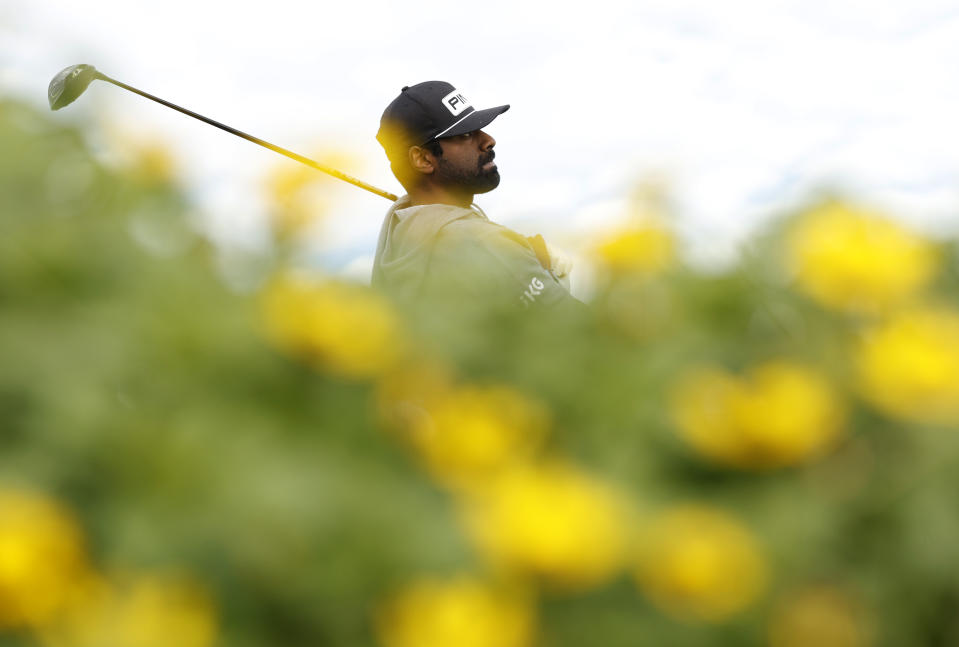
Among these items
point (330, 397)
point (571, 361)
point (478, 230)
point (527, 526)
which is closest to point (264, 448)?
point (330, 397)

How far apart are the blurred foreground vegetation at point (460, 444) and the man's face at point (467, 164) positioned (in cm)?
317

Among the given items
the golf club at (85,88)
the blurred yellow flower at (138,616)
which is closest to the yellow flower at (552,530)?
the blurred yellow flower at (138,616)

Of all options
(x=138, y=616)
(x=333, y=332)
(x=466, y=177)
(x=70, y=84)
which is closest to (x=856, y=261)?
(x=333, y=332)

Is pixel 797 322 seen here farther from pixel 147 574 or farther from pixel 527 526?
pixel 147 574

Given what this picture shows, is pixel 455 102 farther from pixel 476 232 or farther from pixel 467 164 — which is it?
pixel 476 232

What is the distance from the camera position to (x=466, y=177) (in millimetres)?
4488

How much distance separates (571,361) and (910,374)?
40cm

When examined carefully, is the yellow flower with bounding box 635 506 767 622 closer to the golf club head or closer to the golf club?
the golf club

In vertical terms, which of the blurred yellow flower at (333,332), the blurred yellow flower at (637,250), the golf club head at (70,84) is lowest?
the blurred yellow flower at (333,332)

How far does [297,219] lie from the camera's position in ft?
4.18

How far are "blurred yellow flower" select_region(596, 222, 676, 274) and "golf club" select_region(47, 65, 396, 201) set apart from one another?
0.40 metres

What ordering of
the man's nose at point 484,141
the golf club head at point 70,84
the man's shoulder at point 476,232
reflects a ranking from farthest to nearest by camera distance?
the man's nose at point 484,141 → the man's shoulder at point 476,232 → the golf club head at point 70,84

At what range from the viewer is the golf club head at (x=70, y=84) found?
213 centimetres

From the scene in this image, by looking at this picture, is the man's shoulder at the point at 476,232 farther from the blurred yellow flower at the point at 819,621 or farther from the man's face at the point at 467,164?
the blurred yellow flower at the point at 819,621
